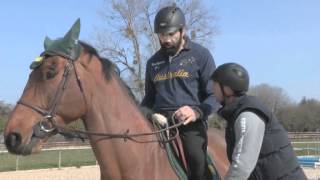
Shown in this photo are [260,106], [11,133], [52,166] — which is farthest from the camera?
[52,166]

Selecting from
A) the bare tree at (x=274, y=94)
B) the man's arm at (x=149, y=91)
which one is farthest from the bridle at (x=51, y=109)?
the bare tree at (x=274, y=94)

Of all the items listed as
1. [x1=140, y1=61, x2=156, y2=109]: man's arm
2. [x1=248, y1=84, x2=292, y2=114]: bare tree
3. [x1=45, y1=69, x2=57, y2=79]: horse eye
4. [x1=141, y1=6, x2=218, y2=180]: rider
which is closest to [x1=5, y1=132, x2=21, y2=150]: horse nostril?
[x1=45, y1=69, x2=57, y2=79]: horse eye

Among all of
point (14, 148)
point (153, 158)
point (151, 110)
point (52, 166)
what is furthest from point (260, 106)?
point (52, 166)

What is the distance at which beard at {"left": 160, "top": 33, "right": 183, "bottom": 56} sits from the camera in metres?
4.48

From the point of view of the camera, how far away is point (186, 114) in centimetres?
429

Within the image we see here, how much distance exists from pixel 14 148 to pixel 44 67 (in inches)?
25.7

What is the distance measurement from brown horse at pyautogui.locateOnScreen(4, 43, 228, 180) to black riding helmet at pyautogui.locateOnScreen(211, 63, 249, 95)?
0.92 meters

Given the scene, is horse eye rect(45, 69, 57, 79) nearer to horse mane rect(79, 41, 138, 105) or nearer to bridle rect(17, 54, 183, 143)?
bridle rect(17, 54, 183, 143)

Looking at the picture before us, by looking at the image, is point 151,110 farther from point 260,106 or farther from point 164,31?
point 260,106

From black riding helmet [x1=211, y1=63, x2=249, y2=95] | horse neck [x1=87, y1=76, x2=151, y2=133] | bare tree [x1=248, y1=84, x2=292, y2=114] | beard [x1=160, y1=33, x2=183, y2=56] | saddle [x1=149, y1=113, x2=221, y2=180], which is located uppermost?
beard [x1=160, y1=33, x2=183, y2=56]

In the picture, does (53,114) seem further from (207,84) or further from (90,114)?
(207,84)

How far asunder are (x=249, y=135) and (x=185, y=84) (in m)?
1.26

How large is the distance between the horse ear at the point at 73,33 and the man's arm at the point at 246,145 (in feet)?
4.91

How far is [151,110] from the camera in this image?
4637 mm
